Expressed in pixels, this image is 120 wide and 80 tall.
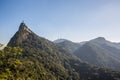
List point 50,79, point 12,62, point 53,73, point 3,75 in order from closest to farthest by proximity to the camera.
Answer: point 3,75, point 12,62, point 50,79, point 53,73

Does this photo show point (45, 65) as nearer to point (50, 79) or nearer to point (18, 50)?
point (50, 79)

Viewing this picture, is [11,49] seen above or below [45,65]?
below

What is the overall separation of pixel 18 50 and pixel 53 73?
17558 cm

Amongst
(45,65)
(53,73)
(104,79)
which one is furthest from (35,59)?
(104,79)

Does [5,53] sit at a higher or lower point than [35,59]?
lower

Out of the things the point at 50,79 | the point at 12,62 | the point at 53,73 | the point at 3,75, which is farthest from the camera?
the point at 53,73

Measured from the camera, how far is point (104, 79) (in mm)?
199750

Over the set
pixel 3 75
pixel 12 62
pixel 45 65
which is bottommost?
pixel 3 75

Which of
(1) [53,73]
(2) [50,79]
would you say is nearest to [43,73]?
(2) [50,79]

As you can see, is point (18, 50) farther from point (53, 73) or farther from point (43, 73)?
point (53, 73)

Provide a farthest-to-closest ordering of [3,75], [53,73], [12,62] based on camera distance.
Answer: [53,73] → [12,62] → [3,75]

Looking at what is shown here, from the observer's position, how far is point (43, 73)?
16988 cm

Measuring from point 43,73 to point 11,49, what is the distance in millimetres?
154688

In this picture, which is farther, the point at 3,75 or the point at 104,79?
the point at 104,79
